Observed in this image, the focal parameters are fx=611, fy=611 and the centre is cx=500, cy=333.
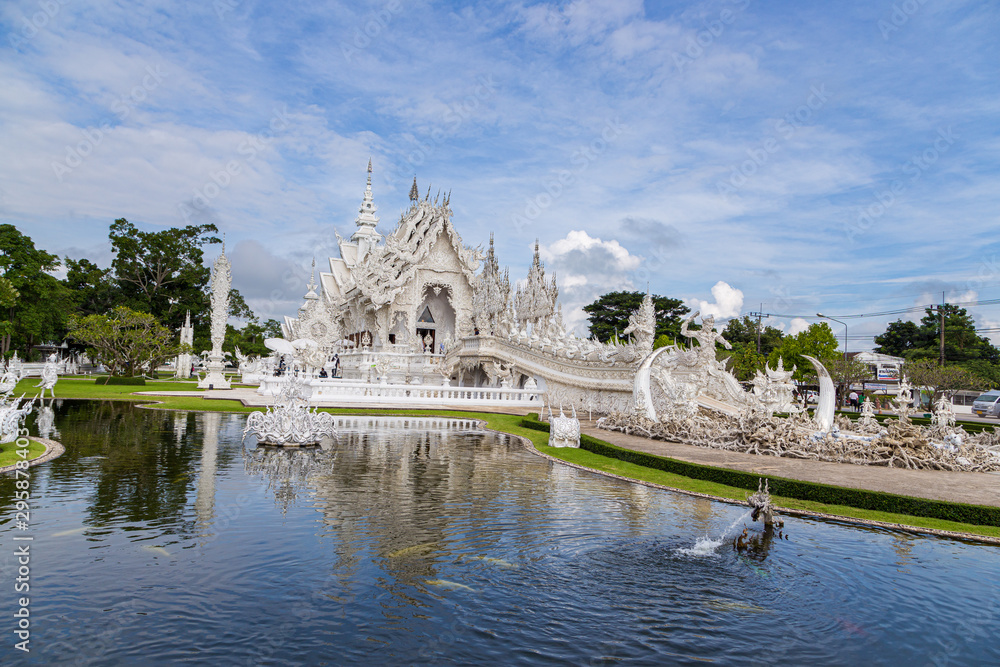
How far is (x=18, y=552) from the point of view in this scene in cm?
682

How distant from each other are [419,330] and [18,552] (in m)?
39.3

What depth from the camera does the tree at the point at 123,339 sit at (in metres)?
35.4

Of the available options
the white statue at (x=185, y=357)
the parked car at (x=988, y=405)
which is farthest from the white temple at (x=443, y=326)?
the parked car at (x=988, y=405)

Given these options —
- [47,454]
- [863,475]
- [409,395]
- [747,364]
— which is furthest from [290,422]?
[747,364]

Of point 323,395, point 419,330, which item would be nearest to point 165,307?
point 419,330

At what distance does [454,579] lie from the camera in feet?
22.1

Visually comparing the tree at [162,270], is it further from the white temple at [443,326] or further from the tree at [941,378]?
the tree at [941,378]

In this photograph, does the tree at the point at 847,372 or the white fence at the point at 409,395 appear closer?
the white fence at the point at 409,395

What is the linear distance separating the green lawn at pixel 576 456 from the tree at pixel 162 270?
1857cm

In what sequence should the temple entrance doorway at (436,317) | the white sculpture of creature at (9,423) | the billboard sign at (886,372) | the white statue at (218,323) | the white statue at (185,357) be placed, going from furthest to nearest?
the billboard sign at (886,372)
the white statue at (185,357)
the temple entrance doorway at (436,317)
the white statue at (218,323)
the white sculpture of creature at (9,423)

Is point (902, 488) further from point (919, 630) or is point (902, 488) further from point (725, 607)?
point (725, 607)

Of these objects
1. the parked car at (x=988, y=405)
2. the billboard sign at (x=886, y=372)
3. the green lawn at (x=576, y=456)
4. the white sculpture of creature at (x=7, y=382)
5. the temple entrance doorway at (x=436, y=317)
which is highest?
the temple entrance doorway at (x=436, y=317)

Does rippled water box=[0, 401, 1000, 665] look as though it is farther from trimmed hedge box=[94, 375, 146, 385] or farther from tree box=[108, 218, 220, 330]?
tree box=[108, 218, 220, 330]

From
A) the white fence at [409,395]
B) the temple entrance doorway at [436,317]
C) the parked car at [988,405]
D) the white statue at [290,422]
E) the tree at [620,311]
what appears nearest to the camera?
the white statue at [290,422]
